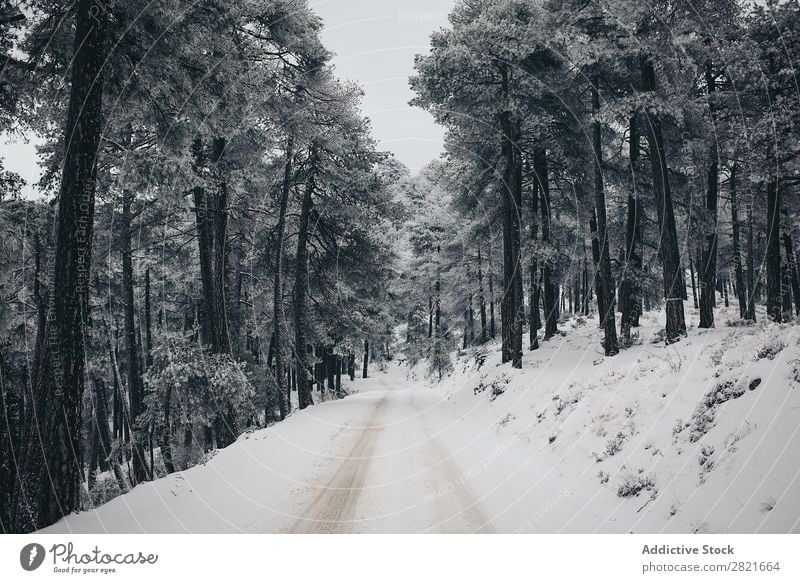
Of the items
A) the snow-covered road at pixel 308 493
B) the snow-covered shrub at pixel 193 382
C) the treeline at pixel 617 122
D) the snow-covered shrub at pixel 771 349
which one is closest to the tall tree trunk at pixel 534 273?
the treeline at pixel 617 122

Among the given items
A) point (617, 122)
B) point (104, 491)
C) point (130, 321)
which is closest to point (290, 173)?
point (130, 321)

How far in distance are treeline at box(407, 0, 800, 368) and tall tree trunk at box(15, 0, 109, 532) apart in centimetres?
1032

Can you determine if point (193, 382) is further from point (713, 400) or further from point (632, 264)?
point (632, 264)

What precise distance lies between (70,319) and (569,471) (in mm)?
8369

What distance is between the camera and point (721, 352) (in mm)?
7055

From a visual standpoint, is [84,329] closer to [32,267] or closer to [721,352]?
[32,267]

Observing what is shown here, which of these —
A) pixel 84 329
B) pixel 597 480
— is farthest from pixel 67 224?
pixel 597 480

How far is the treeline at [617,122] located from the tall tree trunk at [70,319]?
10.3 meters

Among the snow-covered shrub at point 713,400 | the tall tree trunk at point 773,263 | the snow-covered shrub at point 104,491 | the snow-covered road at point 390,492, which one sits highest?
the tall tree trunk at point 773,263

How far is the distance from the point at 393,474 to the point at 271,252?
44.3 feet

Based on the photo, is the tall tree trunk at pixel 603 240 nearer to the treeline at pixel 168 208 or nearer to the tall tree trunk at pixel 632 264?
the tall tree trunk at pixel 632 264

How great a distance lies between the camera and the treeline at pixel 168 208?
6059 millimetres

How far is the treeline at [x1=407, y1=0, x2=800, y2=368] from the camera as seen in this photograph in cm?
1241

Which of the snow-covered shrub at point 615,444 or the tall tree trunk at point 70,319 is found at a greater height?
the tall tree trunk at point 70,319
